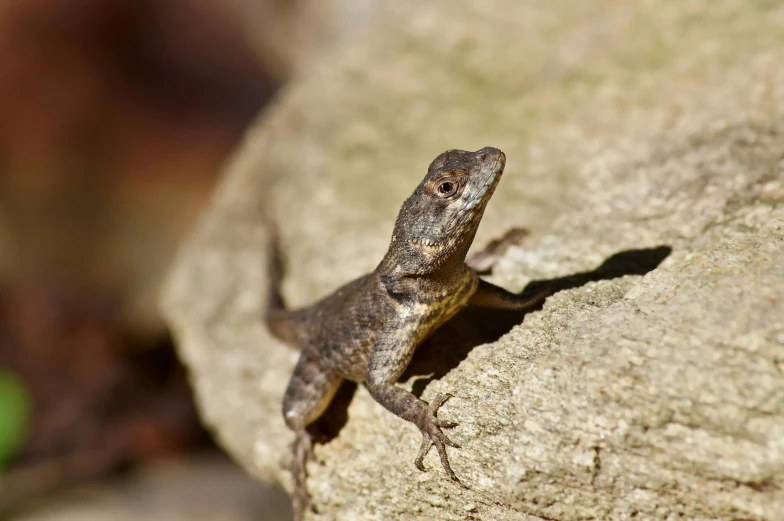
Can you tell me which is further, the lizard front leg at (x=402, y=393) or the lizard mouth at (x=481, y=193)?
the lizard mouth at (x=481, y=193)

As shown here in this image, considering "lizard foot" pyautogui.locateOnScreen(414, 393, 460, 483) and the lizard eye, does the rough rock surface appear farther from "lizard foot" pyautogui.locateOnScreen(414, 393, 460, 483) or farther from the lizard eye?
the lizard eye

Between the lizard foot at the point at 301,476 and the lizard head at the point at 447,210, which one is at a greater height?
the lizard head at the point at 447,210

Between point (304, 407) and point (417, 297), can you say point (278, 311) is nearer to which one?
point (304, 407)

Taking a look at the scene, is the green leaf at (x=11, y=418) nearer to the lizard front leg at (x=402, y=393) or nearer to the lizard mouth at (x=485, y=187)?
the lizard front leg at (x=402, y=393)

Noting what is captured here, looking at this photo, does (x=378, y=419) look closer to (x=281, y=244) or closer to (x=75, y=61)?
(x=281, y=244)

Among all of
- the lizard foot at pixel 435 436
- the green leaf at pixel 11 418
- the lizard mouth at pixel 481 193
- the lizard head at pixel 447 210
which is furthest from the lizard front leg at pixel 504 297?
the green leaf at pixel 11 418

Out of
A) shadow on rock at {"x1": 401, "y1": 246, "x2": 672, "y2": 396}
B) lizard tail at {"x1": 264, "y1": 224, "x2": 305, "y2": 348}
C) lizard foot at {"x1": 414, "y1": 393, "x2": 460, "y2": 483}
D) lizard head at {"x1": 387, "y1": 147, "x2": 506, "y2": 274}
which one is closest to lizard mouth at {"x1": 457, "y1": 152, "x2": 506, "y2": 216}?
lizard head at {"x1": 387, "y1": 147, "x2": 506, "y2": 274}

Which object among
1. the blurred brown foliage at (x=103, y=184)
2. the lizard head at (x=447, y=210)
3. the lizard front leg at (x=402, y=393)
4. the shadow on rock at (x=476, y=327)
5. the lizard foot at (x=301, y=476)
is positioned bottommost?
the lizard foot at (x=301, y=476)
